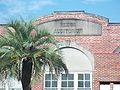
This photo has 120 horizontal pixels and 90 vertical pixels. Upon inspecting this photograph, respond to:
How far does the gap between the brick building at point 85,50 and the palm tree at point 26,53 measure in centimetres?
880

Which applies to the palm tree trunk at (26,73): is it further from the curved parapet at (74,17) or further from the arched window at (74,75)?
the curved parapet at (74,17)

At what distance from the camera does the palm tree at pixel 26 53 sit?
64.2 feet

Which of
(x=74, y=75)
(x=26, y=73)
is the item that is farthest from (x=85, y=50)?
(x=26, y=73)

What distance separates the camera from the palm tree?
19562 millimetres

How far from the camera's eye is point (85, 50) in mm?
29984

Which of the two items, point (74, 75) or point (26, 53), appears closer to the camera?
point (26, 53)

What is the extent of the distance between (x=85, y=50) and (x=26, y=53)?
1081 centimetres

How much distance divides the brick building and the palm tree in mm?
8796

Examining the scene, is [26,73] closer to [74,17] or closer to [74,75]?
[74,75]

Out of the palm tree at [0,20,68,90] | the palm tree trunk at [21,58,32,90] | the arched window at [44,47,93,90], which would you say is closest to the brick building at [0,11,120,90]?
the arched window at [44,47,93,90]

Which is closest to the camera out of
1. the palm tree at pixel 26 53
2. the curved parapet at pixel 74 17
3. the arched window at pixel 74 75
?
the palm tree at pixel 26 53

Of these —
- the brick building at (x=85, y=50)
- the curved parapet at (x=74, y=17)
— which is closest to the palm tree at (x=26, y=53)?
the brick building at (x=85, y=50)

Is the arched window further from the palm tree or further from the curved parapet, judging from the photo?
the palm tree

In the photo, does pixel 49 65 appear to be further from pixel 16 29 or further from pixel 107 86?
pixel 107 86
